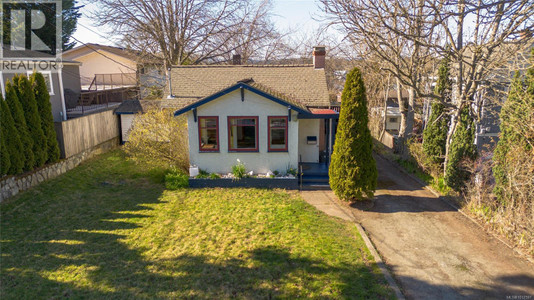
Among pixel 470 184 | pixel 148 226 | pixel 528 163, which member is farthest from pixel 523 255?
pixel 148 226

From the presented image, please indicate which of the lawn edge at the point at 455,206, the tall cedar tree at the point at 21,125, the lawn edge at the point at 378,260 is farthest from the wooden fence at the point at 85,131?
the lawn edge at the point at 455,206

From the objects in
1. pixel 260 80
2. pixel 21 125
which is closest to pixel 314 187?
pixel 260 80

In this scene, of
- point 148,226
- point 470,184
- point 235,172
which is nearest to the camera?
point 148,226

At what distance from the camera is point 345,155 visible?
1141 centimetres

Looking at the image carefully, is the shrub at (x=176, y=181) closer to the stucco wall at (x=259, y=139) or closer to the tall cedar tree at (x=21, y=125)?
the stucco wall at (x=259, y=139)

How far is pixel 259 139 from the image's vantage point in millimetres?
13844

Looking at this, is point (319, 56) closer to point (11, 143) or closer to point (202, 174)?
point (202, 174)

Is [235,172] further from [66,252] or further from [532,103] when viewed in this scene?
[532,103]

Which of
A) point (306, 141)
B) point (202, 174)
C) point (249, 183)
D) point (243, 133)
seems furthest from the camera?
point (306, 141)

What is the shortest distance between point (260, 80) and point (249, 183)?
21.1 ft

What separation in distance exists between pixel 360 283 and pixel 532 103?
22.0ft

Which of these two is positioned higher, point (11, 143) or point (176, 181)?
point (11, 143)

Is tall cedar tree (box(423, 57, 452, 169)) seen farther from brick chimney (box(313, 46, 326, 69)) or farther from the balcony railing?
the balcony railing

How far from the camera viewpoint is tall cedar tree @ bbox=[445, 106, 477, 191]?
11.6 m
